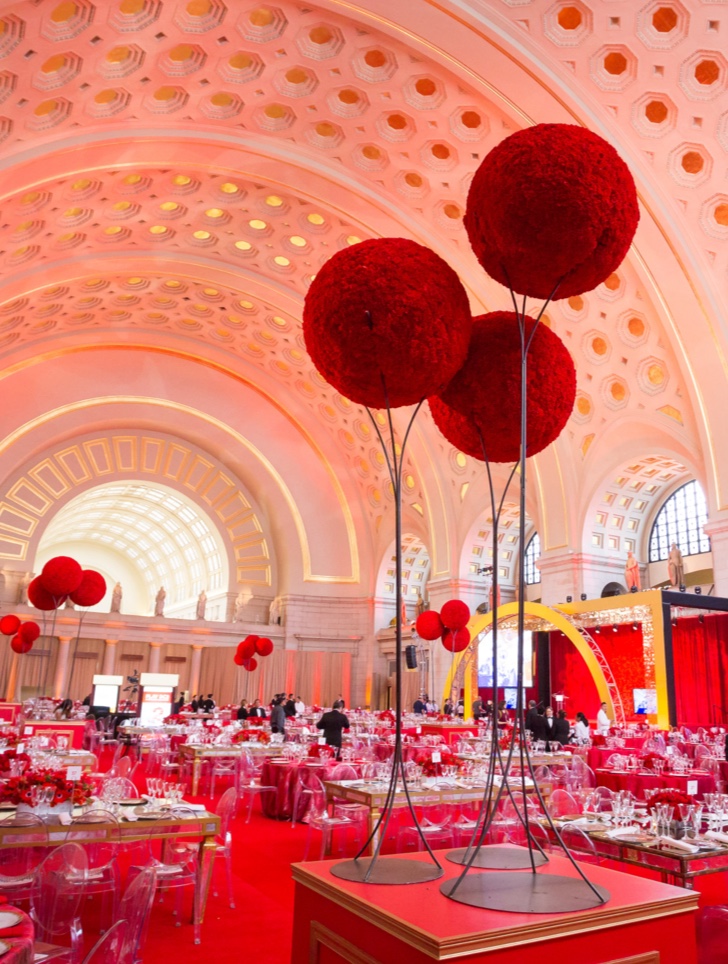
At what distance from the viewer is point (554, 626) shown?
19656 mm

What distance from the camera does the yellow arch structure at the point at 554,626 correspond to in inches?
670

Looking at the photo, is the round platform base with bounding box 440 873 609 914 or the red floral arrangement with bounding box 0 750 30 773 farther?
the red floral arrangement with bounding box 0 750 30 773

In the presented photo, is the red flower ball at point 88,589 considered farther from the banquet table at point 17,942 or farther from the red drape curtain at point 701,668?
the red drape curtain at point 701,668

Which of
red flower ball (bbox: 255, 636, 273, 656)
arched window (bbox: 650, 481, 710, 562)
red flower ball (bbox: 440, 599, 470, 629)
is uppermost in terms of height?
arched window (bbox: 650, 481, 710, 562)

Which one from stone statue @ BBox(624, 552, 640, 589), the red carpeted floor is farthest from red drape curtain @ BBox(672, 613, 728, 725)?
the red carpeted floor

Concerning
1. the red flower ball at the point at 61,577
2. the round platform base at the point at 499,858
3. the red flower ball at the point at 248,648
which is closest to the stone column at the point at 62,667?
the red flower ball at the point at 248,648

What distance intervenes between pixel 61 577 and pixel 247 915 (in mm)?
7302

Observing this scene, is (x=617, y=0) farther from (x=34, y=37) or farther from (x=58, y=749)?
(x=58, y=749)

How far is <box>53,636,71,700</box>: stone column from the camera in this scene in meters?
25.8

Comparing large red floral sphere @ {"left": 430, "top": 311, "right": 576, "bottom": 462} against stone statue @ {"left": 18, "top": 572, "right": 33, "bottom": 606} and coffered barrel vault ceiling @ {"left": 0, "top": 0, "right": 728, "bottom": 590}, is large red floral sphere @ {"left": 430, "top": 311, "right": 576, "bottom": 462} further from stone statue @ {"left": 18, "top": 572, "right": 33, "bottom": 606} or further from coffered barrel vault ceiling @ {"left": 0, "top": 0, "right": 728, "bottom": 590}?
stone statue @ {"left": 18, "top": 572, "right": 33, "bottom": 606}

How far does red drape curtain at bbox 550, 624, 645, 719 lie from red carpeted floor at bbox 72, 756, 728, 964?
11835 mm

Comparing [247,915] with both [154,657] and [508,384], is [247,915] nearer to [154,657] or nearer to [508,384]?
[508,384]

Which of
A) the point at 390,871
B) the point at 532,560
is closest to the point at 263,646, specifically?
the point at 532,560

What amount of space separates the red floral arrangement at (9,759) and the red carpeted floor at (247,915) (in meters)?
1.45
